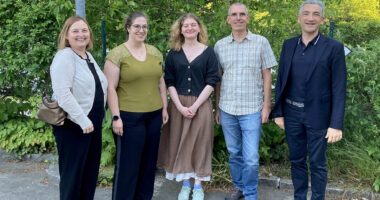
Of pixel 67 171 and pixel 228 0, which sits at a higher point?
pixel 228 0

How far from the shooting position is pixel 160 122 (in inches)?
165

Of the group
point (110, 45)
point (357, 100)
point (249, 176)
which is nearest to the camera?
point (249, 176)

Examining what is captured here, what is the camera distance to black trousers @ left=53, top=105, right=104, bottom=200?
360cm

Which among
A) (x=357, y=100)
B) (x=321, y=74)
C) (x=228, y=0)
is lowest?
(x=357, y=100)

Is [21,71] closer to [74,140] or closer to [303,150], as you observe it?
[74,140]

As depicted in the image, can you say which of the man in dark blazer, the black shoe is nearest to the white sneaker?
the black shoe

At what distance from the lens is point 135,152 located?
4051 millimetres

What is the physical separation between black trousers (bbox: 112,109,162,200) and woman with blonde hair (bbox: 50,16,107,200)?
0.88ft

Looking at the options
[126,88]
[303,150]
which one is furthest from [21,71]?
[303,150]

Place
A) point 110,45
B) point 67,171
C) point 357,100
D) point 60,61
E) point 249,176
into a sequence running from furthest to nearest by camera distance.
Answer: point 110,45
point 357,100
point 249,176
point 67,171
point 60,61

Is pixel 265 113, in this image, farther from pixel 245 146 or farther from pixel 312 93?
pixel 312 93

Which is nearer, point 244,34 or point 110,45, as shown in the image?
point 244,34

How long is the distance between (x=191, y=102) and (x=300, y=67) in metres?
1.05

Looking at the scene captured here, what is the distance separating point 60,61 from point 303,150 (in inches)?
85.3
